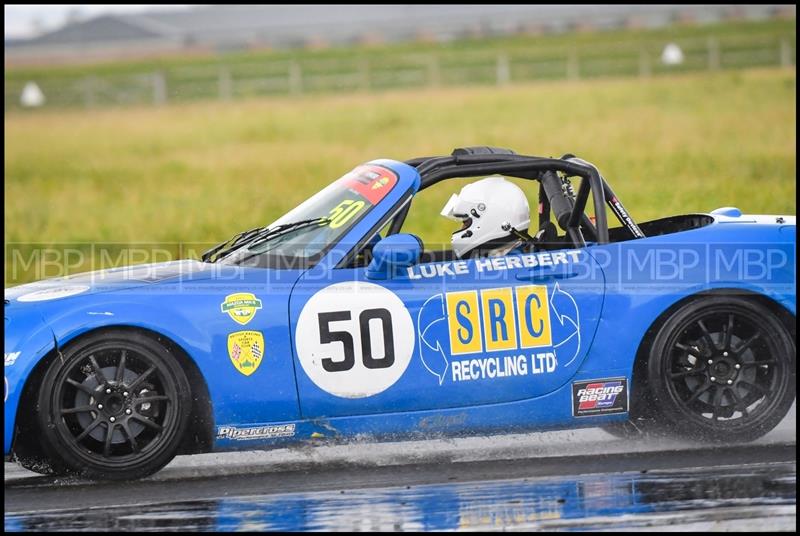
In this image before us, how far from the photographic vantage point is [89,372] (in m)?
5.93


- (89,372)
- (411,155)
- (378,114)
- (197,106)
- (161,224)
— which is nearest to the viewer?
(89,372)

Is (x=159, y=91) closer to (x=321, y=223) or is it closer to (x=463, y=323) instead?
(x=321, y=223)

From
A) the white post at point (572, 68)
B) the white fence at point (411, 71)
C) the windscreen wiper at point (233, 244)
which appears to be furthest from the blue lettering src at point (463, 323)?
the white fence at point (411, 71)

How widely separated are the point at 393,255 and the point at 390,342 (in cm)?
42

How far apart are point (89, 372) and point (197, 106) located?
29.6m

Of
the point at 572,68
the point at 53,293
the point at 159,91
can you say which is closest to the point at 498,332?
the point at 53,293

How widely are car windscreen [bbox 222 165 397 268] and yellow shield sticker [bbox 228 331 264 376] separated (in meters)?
0.52

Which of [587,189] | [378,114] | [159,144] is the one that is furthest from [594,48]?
[587,189]

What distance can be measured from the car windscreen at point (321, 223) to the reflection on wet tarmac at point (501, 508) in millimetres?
1355

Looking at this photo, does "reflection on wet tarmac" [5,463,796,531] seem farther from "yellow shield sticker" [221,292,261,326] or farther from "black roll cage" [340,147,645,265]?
"black roll cage" [340,147,645,265]

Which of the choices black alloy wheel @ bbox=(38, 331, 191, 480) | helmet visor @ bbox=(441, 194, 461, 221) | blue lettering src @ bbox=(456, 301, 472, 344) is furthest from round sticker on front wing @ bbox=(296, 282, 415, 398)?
helmet visor @ bbox=(441, 194, 461, 221)

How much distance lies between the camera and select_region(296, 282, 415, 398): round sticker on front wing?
6.07 m

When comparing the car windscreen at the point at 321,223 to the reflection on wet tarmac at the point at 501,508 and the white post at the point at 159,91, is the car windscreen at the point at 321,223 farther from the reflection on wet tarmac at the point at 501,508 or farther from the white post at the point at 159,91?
the white post at the point at 159,91

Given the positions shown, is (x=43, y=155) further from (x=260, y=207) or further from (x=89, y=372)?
(x=89, y=372)
